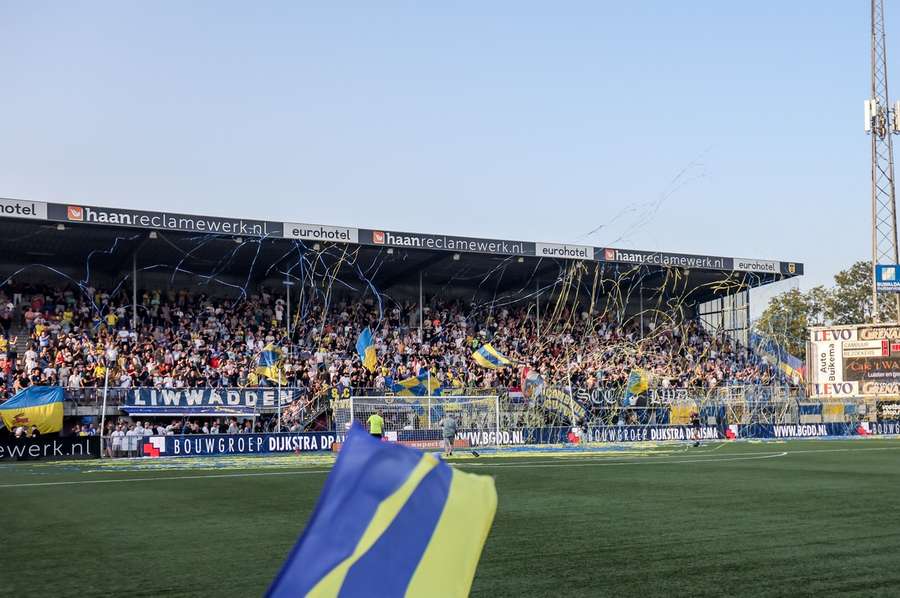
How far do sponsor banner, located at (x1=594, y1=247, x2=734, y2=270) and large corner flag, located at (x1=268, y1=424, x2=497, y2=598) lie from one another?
4785 cm

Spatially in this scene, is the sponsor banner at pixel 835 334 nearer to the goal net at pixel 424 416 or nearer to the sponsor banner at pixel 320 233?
the goal net at pixel 424 416

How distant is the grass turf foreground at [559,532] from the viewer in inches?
318

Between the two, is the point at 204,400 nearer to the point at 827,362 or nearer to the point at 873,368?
the point at 827,362

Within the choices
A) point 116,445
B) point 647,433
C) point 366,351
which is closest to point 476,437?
point 366,351

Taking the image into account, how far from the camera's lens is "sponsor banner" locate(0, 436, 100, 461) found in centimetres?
3269

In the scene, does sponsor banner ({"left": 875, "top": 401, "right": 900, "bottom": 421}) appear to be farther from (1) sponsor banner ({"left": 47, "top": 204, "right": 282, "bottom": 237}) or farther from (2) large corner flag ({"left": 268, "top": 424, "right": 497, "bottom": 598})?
(2) large corner flag ({"left": 268, "top": 424, "right": 497, "bottom": 598})

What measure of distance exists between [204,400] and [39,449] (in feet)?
20.3

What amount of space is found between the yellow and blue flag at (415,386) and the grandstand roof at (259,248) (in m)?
7.26

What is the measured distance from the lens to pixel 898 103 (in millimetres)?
53938

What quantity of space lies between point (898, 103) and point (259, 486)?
4760cm

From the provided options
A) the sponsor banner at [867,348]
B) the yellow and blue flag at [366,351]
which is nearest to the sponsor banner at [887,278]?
the sponsor banner at [867,348]

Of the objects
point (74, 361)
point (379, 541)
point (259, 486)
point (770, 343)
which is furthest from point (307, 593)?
point (770, 343)

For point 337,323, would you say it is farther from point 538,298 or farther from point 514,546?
point 514,546

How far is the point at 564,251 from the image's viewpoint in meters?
50.3
